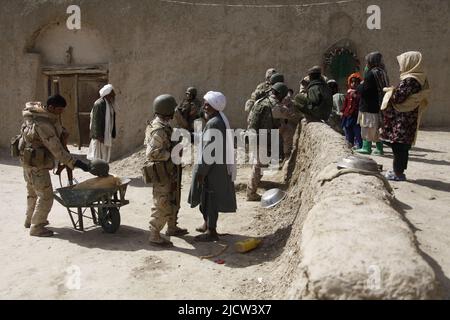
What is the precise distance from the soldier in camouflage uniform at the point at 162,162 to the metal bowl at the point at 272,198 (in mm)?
1943

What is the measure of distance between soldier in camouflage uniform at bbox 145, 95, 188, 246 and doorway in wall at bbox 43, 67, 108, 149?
6550 mm

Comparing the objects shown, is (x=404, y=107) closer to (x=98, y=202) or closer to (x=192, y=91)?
(x=98, y=202)

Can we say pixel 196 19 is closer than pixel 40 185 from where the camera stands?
No

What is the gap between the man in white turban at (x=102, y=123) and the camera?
8.28m

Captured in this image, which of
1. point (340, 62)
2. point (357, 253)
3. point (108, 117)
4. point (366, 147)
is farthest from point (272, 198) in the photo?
point (340, 62)

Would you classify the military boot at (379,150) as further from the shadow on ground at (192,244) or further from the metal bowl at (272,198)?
the shadow on ground at (192,244)

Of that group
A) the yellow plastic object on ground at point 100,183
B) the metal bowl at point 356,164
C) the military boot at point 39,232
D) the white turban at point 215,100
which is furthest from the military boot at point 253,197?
the metal bowl at point 356,164

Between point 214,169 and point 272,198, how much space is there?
193cm

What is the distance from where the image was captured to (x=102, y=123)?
328 inches

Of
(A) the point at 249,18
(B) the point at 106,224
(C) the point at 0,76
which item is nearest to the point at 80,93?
(C) the point at 0,76
